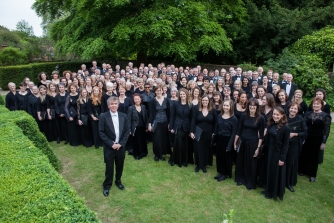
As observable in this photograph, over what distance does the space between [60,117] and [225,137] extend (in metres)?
5.64

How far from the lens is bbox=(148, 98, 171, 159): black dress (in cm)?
711

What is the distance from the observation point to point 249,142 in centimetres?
560

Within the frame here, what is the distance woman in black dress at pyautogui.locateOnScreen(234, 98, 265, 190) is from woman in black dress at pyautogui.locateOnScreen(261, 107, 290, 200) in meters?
0.26

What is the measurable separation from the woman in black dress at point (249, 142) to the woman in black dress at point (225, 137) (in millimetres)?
181

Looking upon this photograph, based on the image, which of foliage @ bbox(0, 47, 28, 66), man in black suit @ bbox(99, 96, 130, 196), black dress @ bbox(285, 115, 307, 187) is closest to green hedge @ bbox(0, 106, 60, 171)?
man in black suit @ bbox(99, 96, 130, 196)

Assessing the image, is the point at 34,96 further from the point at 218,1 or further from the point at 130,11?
the point at 218,1

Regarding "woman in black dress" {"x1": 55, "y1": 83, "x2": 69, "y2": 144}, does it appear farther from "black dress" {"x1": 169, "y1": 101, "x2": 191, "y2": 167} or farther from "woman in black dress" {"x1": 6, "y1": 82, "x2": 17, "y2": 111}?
"black dress" {"x1": 169, "y1": 101, "x2": 191, "y2": 167}

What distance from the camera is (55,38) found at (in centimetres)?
2331

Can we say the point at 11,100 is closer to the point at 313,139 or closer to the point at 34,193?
the point at 34,193

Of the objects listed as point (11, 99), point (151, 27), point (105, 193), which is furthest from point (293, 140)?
point (151, 27)

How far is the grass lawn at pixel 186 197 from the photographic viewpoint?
4836mm

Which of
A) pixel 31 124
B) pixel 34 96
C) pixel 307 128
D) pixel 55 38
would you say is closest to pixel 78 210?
pixel 31 124

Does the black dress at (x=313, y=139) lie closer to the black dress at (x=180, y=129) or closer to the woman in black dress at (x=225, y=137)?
the woman in black dress at (x=225, y=137)

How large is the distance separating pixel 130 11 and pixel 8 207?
55.2 ft
